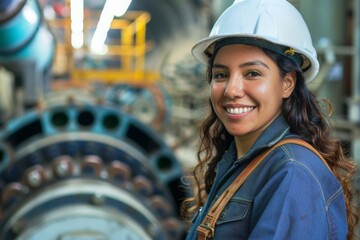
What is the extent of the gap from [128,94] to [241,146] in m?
8.90

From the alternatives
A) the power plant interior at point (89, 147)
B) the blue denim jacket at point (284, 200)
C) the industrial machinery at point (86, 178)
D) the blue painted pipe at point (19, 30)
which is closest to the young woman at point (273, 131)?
the blue denim jacket at point (284, 200)

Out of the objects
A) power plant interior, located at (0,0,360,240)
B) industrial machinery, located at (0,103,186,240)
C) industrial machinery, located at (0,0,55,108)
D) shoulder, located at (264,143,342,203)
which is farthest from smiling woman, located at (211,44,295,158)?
industrial machinery, located at (0,103,186,240)

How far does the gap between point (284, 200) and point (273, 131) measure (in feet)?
0.75

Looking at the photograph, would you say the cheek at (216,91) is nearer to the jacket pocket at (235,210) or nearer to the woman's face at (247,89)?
the woman's face at (247,89)

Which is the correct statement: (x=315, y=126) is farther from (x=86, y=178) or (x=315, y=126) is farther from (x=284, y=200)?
(x=86, y=178)

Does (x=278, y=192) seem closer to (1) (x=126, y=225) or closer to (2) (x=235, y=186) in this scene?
(2) (x=235, y=186)

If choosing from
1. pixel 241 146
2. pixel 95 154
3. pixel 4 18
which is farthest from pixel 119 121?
pixel 241 146

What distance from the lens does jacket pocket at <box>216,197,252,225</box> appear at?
1.41 m

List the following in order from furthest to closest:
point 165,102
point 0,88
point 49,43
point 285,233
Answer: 1. point 165,102
2. point 0,88
3. point 49,43
4. point 285,233

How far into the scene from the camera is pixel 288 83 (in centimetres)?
157

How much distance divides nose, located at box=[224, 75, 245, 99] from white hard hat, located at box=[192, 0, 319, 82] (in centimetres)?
9

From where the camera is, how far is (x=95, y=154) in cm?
384

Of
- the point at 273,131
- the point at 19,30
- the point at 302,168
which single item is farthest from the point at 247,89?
the point at 19,30

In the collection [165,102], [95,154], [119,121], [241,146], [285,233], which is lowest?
[285,233]
